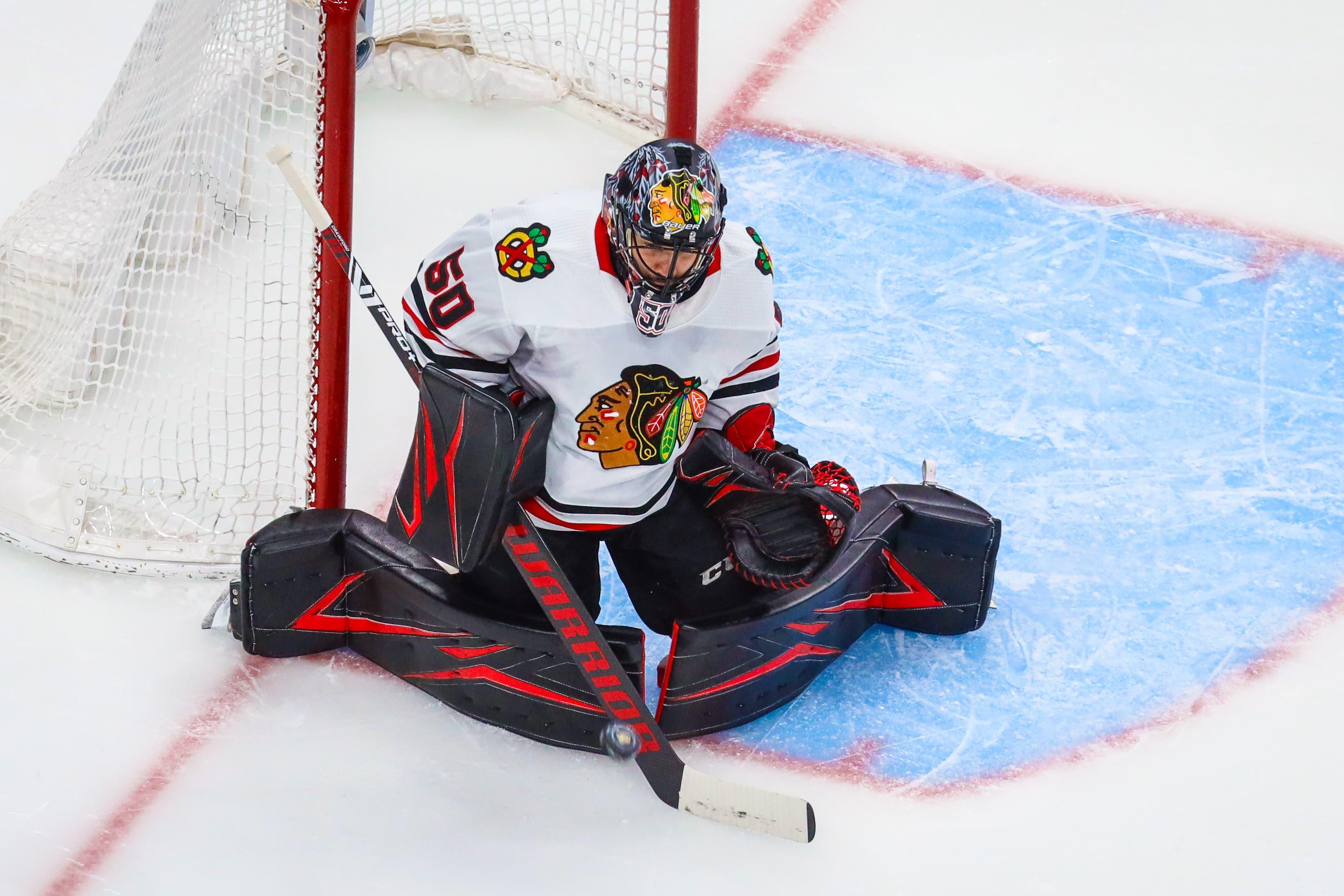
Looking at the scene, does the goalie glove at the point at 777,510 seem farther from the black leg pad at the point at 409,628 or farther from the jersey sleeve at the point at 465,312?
the jersey sleeve at the point at 465,312

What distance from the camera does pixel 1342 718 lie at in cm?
262

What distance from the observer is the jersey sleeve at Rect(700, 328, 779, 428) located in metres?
2.36

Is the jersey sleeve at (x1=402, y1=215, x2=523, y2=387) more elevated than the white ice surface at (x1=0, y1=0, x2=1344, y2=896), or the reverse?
the jersey sleeve at (x1=402, y1=215, x2=523, y2=387)

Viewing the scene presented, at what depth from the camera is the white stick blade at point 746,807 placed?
7.59 ft

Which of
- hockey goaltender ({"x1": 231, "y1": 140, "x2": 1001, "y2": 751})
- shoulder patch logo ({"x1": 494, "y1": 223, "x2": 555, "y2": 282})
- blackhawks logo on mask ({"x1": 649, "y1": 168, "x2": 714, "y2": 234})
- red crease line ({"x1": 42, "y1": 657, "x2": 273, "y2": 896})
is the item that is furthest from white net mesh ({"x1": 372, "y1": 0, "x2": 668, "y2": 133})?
red crease line ({"x1": 42, "y1": 657, "x2": 273, "y2": 896})

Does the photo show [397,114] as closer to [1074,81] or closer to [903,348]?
[903,348]

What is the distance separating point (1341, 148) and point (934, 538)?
238 centimetres

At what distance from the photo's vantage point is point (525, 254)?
6.89ft

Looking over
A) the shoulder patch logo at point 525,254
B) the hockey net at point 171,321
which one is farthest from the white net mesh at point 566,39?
the shoulder patch logo at point 525,254

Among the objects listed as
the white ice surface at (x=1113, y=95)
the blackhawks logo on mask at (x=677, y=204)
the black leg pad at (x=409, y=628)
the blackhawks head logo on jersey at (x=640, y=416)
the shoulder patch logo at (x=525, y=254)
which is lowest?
the black leg pad at (x=409, y=628)

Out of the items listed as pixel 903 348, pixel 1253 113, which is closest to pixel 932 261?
pixel 903 348

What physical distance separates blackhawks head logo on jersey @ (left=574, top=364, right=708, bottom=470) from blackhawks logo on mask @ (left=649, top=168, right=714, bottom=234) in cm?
29

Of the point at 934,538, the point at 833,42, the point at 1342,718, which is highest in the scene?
the point at 833,42

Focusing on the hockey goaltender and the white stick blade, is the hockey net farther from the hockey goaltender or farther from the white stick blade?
the white stick blade
